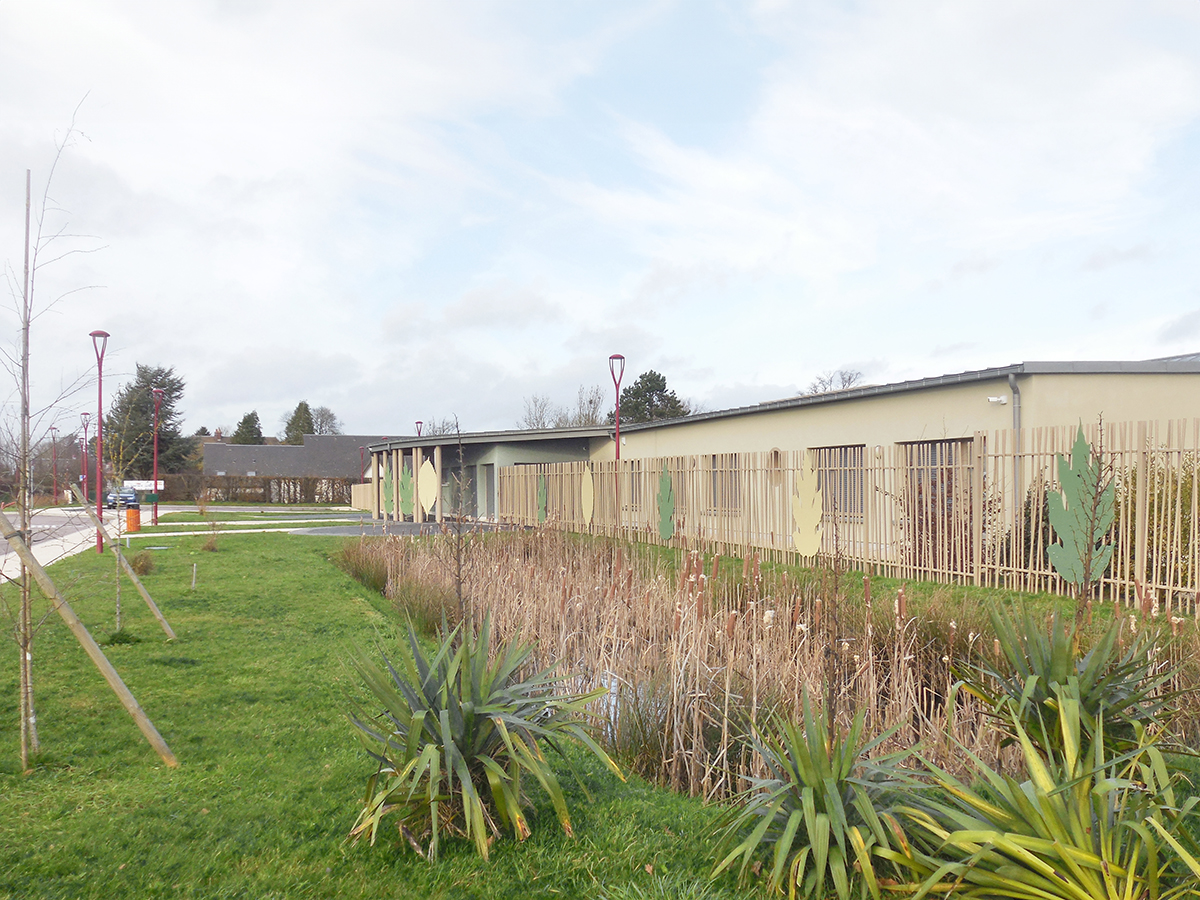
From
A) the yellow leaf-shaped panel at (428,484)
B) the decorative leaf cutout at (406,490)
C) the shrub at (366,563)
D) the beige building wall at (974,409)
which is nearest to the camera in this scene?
the beige building wall at (974,409)

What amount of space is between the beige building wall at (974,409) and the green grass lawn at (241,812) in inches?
392

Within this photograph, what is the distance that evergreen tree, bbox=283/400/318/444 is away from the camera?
85.2 meters

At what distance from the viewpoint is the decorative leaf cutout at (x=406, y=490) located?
88.6 ft

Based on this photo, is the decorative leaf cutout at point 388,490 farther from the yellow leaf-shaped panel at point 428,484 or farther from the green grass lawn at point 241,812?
the green grass lawn at point 241,812

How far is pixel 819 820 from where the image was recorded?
2.92 meters

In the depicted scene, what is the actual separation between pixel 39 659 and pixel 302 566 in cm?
708

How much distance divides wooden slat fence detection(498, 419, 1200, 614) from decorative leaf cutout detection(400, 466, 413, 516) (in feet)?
35.2

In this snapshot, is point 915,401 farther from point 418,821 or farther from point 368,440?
point 368,440

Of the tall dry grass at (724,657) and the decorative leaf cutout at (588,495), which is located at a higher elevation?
the decorative leaf cutout at (588,495)

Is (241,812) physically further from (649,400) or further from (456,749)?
(649,400)

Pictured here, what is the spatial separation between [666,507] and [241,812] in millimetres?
12121

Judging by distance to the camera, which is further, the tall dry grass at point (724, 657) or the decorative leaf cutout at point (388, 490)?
the decorative leaf cutout at point (388, 490)

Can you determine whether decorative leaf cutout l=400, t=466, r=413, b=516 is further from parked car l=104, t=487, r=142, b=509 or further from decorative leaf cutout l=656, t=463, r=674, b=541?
decorative leaf cutout l=656, t=463, r=674, b=541

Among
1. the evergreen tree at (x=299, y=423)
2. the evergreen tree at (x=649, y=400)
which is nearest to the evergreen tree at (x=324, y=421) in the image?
the evergreen tree at (x=299, y=423)
